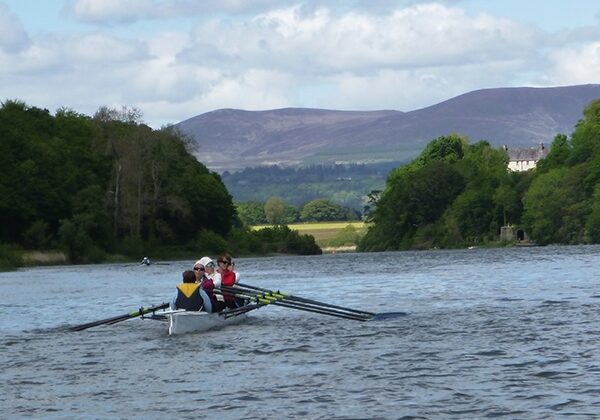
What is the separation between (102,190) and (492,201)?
60.3 metres

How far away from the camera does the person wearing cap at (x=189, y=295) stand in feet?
119

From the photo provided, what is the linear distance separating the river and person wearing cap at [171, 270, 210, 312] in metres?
0.89

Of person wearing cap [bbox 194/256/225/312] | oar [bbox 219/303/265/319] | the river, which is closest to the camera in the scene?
the river

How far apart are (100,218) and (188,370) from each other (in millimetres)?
89525

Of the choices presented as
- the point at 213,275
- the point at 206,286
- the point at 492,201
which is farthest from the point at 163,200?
the point at 206,286

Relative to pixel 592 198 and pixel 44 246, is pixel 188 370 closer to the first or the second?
pixel 44 246

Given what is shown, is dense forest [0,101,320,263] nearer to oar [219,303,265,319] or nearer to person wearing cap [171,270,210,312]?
oar [219,303,265,319]

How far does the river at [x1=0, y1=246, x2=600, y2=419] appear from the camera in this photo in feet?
80.1

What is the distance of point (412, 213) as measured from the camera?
577 feet

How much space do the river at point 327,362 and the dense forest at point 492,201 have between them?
327ft

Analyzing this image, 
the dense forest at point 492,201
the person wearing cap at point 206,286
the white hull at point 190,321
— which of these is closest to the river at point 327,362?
the white hull at point 190,321

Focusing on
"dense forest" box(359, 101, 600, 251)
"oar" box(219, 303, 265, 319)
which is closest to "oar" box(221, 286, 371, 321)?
"oar" box(219, 303, 265, 319)

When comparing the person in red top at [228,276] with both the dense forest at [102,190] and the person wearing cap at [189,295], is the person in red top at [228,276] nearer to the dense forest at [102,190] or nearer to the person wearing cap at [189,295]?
the person wearing cap at [189,295]

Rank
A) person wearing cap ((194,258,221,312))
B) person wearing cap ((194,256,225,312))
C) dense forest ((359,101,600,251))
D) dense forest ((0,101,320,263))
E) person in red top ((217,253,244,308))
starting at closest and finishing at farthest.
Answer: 1. person wearing cap ((194,258,221,312))
2. person wearing cap ((194,256,225,312))
3. person in red top ((217,253,244,308))
4. dense forest ((0,101,320,263))
5. dense forest ((359,101,600,251))
